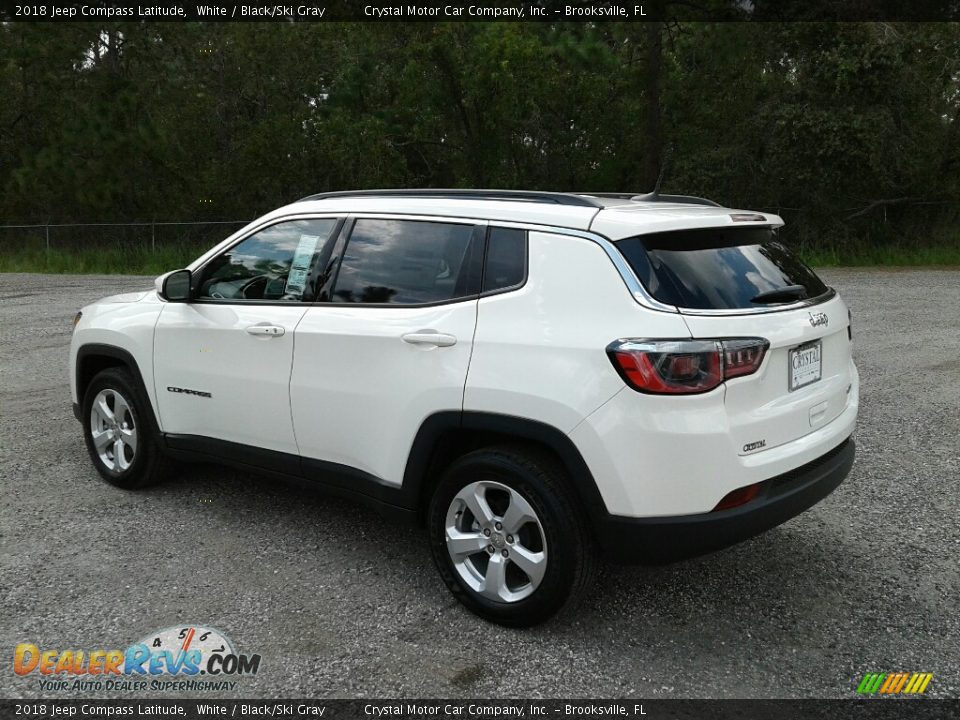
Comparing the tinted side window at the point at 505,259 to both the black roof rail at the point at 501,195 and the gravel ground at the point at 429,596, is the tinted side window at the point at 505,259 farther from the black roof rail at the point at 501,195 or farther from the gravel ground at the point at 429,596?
the gravel ground at the point at 429,596

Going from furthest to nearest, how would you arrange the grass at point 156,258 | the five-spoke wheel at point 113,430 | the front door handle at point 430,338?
1. the grass at point 156,258
2. the five-spoke wheel at point 113,430
3. the front door handle at point 430,338

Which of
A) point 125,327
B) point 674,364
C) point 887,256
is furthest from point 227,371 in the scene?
point 887,256

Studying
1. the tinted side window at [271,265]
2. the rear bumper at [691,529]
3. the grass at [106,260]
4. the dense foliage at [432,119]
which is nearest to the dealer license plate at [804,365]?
the rear bumper at [691,529]

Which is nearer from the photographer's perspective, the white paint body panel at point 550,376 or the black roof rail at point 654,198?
the white paint body panel at point 550,376

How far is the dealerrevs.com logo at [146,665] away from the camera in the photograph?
3309 millimetres

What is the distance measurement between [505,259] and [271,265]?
4.78ft

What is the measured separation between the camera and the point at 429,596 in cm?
398

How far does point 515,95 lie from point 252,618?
2682 cm

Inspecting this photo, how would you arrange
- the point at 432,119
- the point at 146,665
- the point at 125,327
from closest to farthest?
the point at 146,665 → the point at 125,327 → the point at 432,119

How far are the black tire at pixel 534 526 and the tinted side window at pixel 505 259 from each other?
0.68 meters

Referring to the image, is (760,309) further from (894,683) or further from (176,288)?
(176,288)

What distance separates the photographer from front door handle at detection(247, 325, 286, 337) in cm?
428

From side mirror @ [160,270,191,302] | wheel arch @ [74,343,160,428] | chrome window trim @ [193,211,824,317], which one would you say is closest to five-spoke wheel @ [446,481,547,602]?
chrome window trim @ [193,211,824,317]

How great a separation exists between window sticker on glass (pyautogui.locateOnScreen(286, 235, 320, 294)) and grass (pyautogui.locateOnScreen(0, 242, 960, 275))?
1884cm
